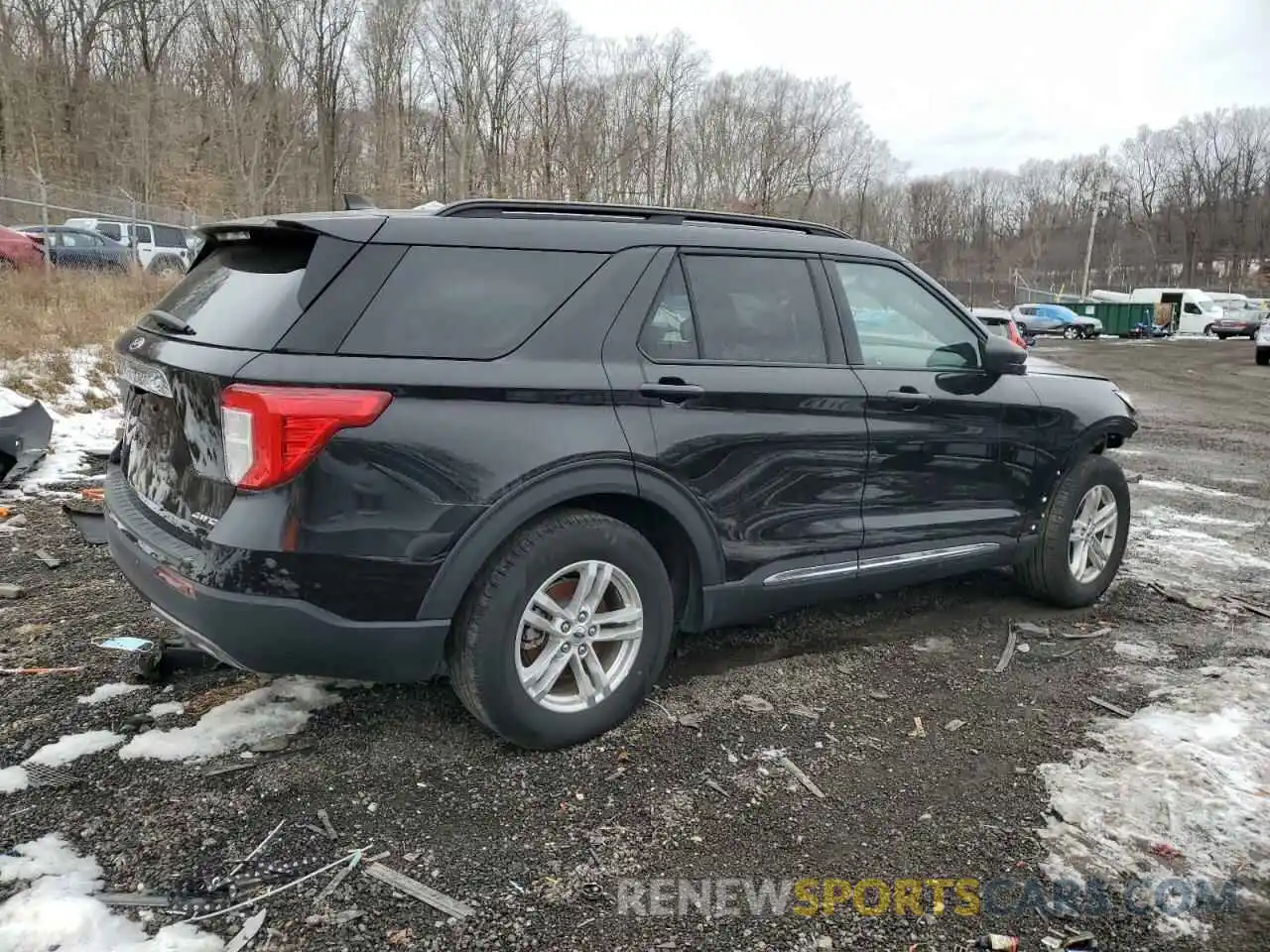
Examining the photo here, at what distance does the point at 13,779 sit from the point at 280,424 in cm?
146

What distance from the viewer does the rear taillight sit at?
2.46 m

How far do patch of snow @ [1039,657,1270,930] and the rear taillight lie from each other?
7.73ft

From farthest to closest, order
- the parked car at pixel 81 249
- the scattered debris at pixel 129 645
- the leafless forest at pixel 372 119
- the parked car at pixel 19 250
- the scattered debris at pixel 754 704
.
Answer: the leafless forest at pixel 372 119, the parked car at pixel 81 249, the parked car at pixel 19 250, the scattered debris at pixel 129 645, the scattered debris at pixel 754 704

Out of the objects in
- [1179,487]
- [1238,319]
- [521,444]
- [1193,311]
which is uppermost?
[1193,311]

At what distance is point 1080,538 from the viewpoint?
4570 millimetres

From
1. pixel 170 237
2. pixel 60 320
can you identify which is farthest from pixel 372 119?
pixel 60 320

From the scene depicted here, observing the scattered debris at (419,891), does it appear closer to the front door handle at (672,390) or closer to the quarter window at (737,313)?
the front door handle at (672,390)

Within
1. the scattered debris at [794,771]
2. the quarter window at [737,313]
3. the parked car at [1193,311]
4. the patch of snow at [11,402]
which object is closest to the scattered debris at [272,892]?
the scattered debris at [794,771]

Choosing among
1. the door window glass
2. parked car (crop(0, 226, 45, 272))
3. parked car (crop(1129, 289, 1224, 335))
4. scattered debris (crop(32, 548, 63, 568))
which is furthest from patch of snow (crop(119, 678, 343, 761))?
parked car (crop(1129, 289, 1224, 335))

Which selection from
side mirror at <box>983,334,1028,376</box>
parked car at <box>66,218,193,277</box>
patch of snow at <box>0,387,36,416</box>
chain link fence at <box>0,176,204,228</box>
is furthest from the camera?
chain link fence at <box>0,176,204,228</box>

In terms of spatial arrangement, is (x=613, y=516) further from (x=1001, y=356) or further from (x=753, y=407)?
(x=1001, y=356)

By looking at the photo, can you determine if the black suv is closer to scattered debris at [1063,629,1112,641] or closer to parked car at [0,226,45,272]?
scattered debris at [1063,629,1112,641]

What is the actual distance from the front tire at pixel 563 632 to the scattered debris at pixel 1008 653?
5.30 feet

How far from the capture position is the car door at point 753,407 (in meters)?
3.06
